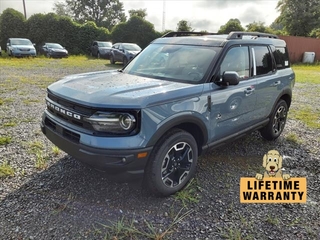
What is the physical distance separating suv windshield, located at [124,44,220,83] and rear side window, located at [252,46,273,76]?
88 centimetres

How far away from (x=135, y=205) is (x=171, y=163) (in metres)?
0.57

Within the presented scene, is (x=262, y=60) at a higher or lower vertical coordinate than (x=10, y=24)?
lower

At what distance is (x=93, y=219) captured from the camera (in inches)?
99.7

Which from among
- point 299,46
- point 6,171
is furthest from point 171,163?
point 299,46

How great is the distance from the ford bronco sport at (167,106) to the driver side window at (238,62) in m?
0.01

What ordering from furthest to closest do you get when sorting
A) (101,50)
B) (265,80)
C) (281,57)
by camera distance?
(101,50), (281,57), (265,80)

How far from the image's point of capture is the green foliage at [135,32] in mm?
26172

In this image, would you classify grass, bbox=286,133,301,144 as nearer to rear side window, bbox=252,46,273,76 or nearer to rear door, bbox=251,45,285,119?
rear door, bbox=251,45,285,119

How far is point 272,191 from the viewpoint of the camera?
9.94 feet

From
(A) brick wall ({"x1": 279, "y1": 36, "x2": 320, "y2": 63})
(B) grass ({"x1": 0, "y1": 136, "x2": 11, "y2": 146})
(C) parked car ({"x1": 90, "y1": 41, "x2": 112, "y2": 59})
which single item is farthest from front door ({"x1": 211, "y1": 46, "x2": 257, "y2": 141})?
(A) brick wall ({"x1": 279, "y1": 36, "x2": 320, "y2": 63})

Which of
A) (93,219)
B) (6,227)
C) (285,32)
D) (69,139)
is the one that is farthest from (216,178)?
(285,32)

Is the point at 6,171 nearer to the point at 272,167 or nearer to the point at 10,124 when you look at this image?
the point at 10,124

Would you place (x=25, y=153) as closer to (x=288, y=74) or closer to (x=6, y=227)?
(x=6, y=227)

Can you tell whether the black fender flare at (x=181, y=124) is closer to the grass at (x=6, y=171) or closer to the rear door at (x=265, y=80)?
the rear door at (x=265, y=80)
